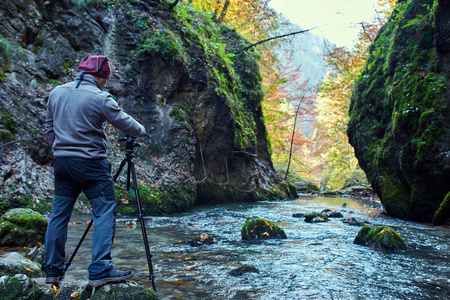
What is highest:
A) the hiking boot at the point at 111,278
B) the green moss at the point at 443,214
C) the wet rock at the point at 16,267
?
the green moss at the point at 443,214

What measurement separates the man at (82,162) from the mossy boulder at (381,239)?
4.60m

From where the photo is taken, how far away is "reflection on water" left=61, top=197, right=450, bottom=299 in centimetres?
332

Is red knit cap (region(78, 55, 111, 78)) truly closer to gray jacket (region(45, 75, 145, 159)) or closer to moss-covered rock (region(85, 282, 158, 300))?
gray jacket (region(45, 75, 145, 159))

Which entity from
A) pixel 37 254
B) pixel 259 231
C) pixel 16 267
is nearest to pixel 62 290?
pixel 16 267

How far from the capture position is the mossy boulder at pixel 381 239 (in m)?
5.38

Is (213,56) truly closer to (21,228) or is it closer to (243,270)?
(21,228)

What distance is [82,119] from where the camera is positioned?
2.71 m

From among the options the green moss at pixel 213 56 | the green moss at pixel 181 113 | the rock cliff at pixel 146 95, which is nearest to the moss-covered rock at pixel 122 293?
the rock cliff at pixel 146 95

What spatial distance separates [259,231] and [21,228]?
13.3 ft

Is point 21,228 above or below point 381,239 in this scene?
below

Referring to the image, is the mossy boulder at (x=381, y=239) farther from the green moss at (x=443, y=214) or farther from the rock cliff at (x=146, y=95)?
the rock cliff at (x=146, y=95)

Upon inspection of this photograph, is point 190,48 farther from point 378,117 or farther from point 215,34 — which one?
point 378,117

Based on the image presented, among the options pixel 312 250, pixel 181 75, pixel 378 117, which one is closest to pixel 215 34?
pixel 181 75

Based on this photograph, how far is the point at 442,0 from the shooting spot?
8477 millimetres
